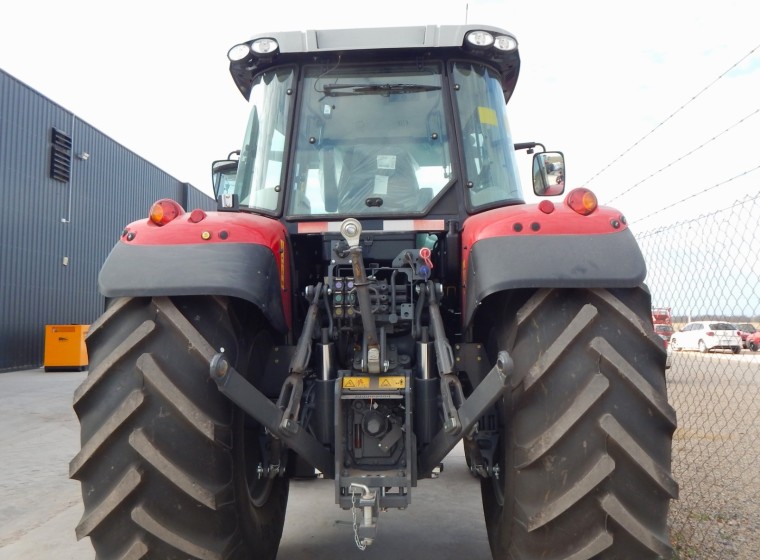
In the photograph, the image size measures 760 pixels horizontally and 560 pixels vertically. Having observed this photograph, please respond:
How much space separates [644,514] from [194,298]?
182 centimetres

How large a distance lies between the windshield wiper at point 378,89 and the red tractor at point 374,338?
1cm

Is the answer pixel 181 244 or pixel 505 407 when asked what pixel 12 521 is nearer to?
pixel 181 244

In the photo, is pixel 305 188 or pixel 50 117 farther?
pixel 50 117

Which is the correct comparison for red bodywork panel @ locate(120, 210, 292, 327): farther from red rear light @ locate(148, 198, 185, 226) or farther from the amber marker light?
the amber marker light

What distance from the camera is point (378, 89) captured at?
337 centimetres

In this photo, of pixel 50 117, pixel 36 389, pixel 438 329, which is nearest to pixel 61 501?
pixel 438 329

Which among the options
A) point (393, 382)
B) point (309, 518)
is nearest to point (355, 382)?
point (393, 382)

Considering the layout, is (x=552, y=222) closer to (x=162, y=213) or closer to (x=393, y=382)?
(x=393, y=382)

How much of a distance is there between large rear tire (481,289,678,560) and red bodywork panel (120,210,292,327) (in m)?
1.09

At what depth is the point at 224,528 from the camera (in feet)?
7.95

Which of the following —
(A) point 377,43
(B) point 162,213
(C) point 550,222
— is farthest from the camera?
(A) point 377,43

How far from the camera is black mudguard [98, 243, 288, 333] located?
238cm

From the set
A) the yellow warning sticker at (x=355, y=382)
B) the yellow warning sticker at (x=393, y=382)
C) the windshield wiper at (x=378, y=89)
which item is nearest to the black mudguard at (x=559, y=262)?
the yellow warning sticker at (x=393, y=382)

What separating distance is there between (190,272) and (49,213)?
17.4 meters
